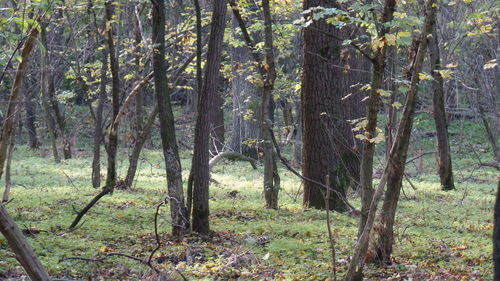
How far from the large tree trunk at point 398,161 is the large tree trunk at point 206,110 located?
2414 mm

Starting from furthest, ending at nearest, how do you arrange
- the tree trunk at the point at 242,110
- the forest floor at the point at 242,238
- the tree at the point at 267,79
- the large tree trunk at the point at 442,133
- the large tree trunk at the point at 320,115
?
the tree trunk at the point at 242,110, the large tree trunk at the point at 442,133, the large tree trunk at the point at 320,115, the tree at the point at 267,79, the forest floor at the point at 242,238

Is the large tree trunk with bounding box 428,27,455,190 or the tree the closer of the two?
the tree

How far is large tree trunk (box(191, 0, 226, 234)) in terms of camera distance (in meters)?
7.73

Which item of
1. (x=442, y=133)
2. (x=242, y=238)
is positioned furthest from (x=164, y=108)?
(x=442, y=133)

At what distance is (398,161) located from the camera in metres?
5.62

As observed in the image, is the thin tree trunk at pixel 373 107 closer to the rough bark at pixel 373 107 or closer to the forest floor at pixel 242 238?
the rough bark at pixel 373 107

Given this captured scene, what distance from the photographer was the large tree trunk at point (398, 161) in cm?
517

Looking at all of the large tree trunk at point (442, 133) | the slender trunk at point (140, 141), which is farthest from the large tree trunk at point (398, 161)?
the large tree trunk at point (442, 133)

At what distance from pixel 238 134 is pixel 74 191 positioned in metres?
9.66

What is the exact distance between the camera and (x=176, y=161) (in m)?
7.74

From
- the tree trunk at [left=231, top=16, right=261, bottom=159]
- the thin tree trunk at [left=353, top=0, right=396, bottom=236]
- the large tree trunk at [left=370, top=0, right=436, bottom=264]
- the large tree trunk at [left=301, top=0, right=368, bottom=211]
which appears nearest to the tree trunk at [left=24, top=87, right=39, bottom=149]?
the tree trunk at [left=231, top=16, right=261, bottom=159]

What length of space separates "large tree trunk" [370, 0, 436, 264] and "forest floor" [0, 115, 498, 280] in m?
0.24

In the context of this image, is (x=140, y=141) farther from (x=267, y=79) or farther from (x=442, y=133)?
(x=442, y=133)

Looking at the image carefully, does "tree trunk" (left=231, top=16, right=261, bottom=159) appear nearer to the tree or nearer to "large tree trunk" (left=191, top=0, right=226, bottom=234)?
the tree
